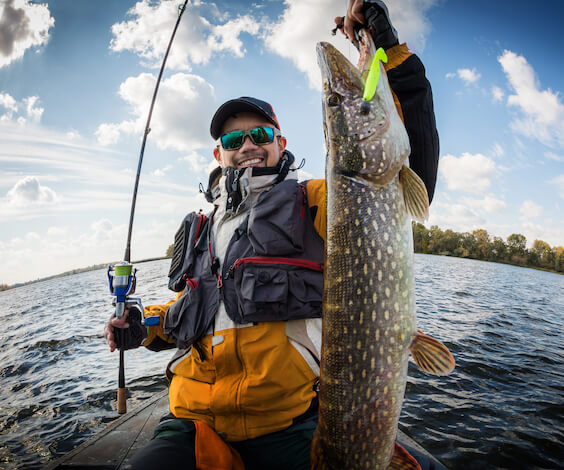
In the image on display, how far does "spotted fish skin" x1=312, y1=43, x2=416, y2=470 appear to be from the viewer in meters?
1.62

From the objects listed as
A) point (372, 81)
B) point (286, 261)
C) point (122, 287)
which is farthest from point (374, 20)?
point (122, 287)

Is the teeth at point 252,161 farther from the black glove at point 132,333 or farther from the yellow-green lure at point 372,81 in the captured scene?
the black glove at point 132,333

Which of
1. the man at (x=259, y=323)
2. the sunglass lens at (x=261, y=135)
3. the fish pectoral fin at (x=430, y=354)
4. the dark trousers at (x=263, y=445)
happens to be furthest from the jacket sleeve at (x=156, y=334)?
the fish pectoral fin at (x=430, y=354)

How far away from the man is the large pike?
1.37ft

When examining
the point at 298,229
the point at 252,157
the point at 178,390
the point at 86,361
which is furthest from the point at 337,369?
the point at 86,361

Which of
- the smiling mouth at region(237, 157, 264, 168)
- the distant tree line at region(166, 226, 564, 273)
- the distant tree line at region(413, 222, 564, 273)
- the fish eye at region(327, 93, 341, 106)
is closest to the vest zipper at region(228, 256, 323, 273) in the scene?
the smiling mouth at region(237, 157, 264, 168)

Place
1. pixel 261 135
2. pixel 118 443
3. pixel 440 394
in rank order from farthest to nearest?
pixel 440 394, pixel 118 443, pixel 261 135

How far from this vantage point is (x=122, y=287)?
272cm

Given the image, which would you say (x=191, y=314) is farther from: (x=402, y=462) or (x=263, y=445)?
(x=402, y=462)

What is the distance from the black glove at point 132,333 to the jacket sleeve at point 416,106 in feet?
8.25

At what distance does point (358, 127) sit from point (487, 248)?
10312 centimetres

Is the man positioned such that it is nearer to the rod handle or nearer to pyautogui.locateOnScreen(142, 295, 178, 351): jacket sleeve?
pyautogui.locateOnScreen(142, 295, 178, 351): jacket sleeve

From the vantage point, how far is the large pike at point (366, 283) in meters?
1.62

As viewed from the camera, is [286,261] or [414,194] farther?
[286,261]
